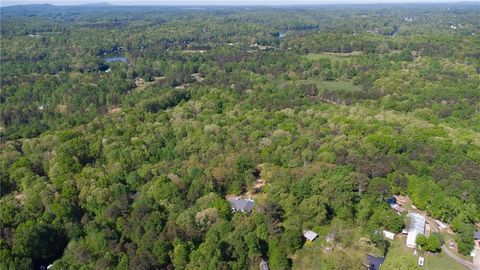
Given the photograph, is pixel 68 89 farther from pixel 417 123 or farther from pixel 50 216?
pixel 417 123

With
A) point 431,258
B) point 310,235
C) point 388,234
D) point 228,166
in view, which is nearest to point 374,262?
point 388,234

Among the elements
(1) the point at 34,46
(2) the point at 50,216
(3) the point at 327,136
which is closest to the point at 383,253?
(3) the point at 327,136

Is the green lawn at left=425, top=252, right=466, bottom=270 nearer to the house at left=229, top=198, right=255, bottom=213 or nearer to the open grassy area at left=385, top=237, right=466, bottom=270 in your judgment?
the open grassy area at left=385, top=237, right=466, bottom=270

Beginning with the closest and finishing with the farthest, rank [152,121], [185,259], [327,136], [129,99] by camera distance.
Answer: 1. [185,259]
2. [327,136]
3. [152,121]
4. [129,99]

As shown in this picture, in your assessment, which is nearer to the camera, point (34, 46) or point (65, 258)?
point (65, 258)

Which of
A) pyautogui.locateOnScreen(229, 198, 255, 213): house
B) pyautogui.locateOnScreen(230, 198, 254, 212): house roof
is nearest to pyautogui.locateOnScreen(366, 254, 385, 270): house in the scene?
pyautogui.locateOnScreen(229, 198, 255, 213): house

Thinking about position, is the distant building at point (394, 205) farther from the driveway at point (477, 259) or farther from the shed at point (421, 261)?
the shed at point (421, 261)
